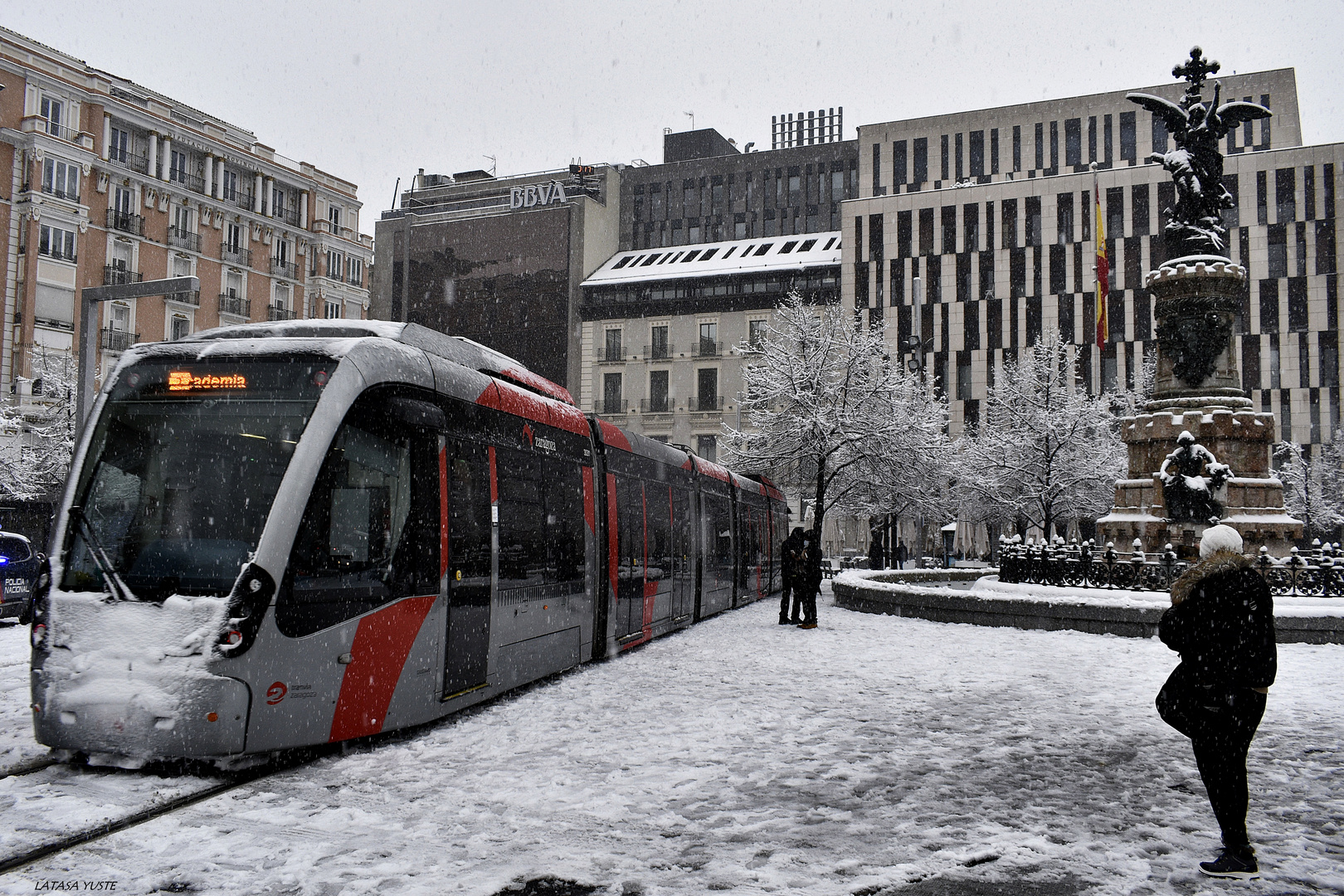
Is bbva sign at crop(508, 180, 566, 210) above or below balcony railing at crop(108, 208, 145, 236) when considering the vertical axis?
above

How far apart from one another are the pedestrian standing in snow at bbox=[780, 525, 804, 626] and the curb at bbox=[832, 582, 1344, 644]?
245 centimetres

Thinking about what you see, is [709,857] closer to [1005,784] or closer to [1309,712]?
[1005,784]

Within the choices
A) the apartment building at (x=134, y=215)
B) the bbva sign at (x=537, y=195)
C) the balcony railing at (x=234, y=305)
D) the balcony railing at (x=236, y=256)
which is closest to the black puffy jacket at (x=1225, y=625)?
the apartment building at (x=134, y=215)

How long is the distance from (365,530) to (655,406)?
52.1m

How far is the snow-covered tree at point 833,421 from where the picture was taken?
29562 mm

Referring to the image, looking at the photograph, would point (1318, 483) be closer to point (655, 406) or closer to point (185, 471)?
point (655, 406)

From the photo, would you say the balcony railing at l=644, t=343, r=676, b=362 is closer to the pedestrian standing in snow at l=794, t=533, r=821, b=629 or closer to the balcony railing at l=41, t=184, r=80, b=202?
the balcony railing at l=41, t=184, r=80, b=202

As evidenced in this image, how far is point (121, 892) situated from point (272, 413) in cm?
326

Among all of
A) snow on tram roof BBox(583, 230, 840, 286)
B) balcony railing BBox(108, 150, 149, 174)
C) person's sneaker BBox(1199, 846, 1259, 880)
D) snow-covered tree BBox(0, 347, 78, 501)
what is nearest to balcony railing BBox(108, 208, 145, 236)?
balcony railing BBox(108, 150, 149, 174)

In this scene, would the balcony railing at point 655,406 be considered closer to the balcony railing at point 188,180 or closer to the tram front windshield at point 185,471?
the balcony railing at point 188,180

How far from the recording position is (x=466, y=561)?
8.34 meters

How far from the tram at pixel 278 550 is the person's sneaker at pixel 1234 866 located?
506cm

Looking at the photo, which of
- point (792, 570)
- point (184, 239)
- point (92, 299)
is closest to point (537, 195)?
point (184, 239)

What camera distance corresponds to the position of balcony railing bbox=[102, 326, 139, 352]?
45.1 m
